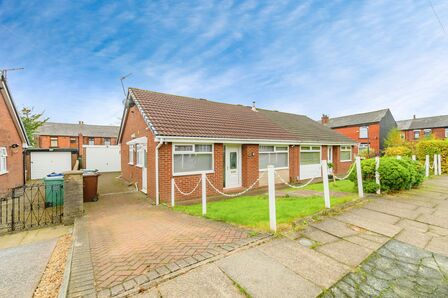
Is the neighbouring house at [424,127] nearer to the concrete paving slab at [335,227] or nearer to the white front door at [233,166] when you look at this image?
the white front door at [233,166]

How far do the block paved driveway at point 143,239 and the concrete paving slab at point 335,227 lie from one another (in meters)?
1.85

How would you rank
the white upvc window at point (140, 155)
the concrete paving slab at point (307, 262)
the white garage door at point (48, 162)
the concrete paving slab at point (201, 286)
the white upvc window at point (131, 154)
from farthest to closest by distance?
the white garage door at point (48, 162)
the white upvc window at point (131, 154)
the white upvc window at point (140, 155)
the concrete paving slab at point (307, 262)
the concrete paving slab at point (201, 286)

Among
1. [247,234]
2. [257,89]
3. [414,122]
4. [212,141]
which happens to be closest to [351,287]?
[247,234]

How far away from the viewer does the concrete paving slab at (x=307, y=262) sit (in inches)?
114

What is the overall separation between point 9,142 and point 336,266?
17149 mm

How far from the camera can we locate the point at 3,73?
10859 mm

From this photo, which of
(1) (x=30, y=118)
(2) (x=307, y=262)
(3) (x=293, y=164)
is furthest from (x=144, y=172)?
(1) (x=30, y=118)

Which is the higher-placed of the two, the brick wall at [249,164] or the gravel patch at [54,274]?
the brick wall at [249,164]

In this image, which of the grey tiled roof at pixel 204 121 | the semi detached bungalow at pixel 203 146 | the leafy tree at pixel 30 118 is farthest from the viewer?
the leafy tree at pixel 30 118

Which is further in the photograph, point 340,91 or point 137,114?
point 340,91

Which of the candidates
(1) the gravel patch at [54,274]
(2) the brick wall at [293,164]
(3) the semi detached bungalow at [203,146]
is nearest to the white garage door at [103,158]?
(3) the semi detached bungalow at [203,146]

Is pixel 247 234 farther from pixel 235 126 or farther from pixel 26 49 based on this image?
pixel 26 49

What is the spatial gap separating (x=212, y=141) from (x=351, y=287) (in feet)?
25.4

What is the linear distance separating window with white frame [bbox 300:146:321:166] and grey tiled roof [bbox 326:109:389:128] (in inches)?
992
